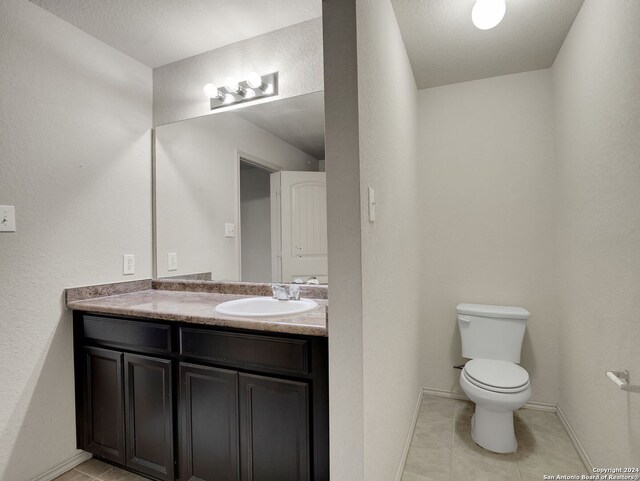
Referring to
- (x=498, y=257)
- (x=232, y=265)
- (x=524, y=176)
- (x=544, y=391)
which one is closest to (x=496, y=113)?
(x=524, y=176)

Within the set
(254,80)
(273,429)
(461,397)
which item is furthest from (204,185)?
(461,397)

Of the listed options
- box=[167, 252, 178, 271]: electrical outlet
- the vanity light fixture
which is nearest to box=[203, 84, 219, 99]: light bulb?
the vanity light fixture

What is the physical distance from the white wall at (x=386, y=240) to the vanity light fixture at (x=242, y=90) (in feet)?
2.38

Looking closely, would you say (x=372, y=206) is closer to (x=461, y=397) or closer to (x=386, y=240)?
(x=386, y=240)

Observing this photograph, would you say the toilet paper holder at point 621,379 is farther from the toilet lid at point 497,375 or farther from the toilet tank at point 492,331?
the toilet tank at point 492,331

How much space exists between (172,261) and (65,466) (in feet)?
3.96

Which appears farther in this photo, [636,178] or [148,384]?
[148,384]

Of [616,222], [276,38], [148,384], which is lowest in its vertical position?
[148,384]

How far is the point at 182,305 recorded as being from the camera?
1.68 meters

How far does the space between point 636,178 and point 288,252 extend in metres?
1.55

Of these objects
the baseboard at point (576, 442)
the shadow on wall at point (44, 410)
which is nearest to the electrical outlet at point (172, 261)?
the shadow on wall at point (44, 410)

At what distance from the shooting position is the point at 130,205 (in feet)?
6.82

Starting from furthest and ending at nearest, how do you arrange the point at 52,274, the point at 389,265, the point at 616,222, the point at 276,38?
the point at 276,38, the point at 52,274, the point at 389,265, the point at 616,222

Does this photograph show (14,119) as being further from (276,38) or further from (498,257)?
(498,257)
